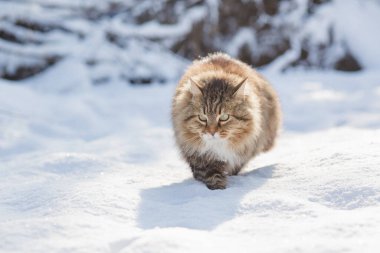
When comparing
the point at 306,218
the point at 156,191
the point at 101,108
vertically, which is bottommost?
the point at 101,108

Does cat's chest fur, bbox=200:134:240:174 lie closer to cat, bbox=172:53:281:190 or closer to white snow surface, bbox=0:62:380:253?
cat, bbox=172:53:281:190

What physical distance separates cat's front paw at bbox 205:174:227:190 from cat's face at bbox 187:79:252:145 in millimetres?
224

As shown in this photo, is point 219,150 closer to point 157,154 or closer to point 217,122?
point 217,122

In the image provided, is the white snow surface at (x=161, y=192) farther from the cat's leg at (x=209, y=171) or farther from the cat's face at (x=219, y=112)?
the cat's face at (x=219, y=112)

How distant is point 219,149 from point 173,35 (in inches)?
187

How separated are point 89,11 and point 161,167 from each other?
4.17 metres

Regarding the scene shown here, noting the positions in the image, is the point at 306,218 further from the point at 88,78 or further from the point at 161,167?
the point at 88,78

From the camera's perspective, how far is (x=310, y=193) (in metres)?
2.97

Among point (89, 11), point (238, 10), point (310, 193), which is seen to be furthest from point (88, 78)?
point (310, 193)

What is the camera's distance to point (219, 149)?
3.46 metres

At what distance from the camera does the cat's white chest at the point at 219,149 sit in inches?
133

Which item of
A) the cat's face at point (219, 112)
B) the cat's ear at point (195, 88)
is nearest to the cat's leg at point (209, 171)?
the cat's face at point (219, 112)

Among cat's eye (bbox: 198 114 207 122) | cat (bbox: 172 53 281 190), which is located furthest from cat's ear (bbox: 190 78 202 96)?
cat's eye (bbox: 198 114 207 122)

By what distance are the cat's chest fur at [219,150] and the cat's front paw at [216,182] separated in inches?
4.9
